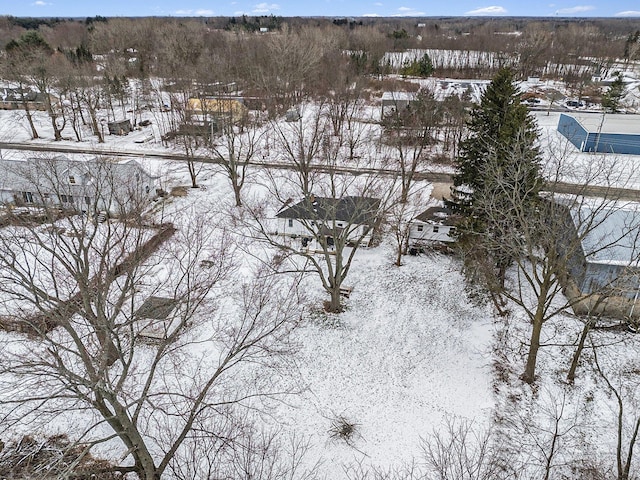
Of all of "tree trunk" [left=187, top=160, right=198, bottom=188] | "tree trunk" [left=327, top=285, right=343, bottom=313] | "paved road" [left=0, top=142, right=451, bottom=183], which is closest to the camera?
"tree trunk" [left=327, top=285, right=343, bottom=313]

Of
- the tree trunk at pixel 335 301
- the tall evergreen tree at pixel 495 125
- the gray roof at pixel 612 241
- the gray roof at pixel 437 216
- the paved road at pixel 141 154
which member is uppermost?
the tall evergreen tree at pixel 495 125

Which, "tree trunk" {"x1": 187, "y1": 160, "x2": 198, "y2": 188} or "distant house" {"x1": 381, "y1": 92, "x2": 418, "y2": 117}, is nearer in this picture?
"tree trunk" {"x1": 187, "y1": 160, "x2": 198, "y2": 188}

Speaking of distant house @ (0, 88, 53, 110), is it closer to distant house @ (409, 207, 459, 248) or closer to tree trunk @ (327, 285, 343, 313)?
distant house @ (409, 207, 459, 248)

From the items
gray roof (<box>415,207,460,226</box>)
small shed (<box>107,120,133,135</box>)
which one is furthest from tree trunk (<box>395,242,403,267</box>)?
small shed (<box>107,120,133,135</box>)

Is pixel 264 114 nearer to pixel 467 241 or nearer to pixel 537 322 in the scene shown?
pixel 467 241

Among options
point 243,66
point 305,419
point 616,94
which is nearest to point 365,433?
point 305,419

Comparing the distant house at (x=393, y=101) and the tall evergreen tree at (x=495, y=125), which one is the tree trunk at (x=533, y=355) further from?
the distant house at (x=393, y=101)

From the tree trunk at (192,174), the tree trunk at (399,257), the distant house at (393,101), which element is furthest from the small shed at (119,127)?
the tree trunk at (399,257)
